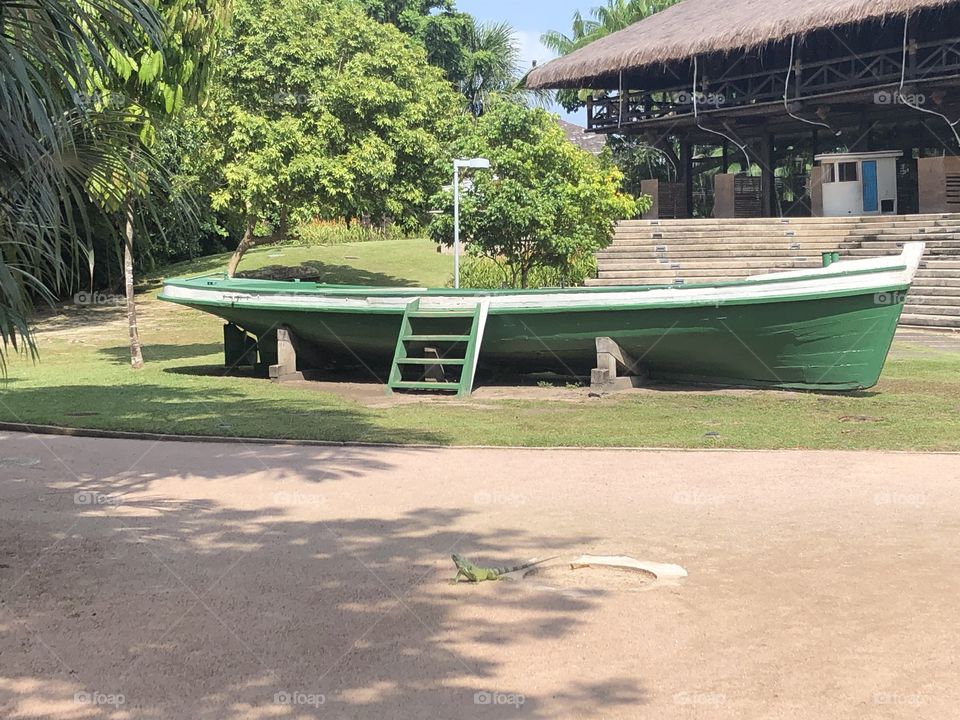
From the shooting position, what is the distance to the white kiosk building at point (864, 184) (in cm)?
2973

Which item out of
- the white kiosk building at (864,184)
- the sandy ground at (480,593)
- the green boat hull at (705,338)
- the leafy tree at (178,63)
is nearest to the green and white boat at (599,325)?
the green boat hull at (705,338)

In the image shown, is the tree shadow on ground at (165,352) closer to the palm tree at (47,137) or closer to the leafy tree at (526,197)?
the leafy tree at (526,197)

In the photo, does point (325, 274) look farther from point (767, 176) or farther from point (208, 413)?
point (208, 413)

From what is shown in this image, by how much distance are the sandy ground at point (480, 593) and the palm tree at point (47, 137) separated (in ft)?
5.69

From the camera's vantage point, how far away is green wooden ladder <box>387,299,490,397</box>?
48.5 ft

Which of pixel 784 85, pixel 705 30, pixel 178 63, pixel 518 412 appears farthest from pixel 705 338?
pixel 784 85

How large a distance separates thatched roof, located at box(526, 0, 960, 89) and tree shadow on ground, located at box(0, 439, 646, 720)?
70.4 ft

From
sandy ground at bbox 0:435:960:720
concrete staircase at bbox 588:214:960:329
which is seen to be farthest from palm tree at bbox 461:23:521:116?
sandy ground at bbox 0:435:960:720

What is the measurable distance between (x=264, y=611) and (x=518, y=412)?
7.43 metres

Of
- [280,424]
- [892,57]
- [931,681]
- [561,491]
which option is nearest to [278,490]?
[561,491]

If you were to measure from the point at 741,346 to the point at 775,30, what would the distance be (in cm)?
1636

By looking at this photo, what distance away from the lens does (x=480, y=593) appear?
6.14m

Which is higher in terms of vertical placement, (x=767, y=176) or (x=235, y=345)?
(x=767, y=176)

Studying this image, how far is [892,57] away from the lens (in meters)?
29.0
